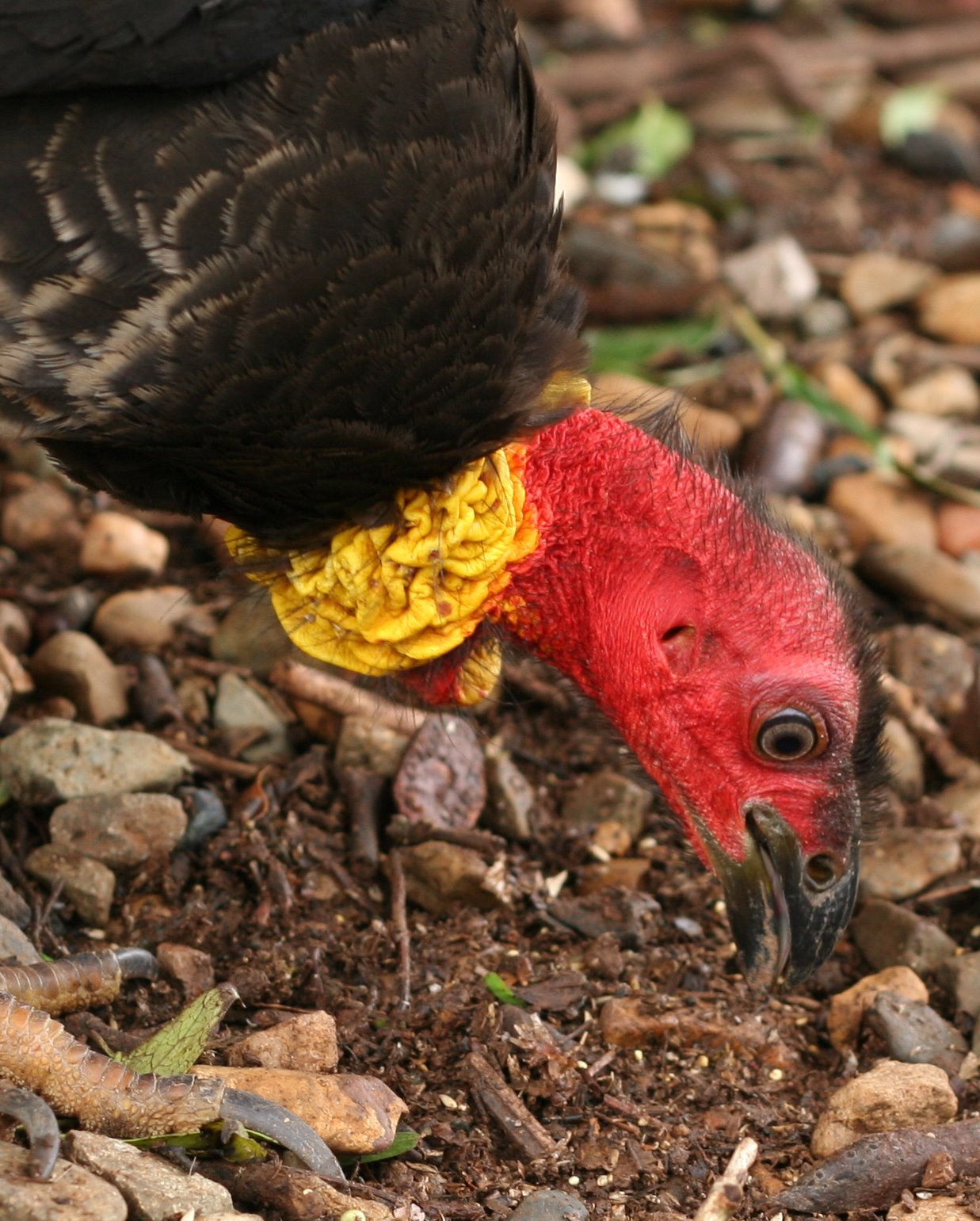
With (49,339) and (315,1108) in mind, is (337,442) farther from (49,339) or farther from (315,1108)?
(315,1108)

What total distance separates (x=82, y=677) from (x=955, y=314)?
12.4 ft

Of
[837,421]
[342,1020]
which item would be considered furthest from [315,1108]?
[837,421]

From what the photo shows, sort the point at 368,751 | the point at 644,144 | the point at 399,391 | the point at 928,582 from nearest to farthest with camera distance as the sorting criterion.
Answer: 1. the point at 399,391
2. the point at 368,751
3. the point at 928,582
4. the point at 644,144

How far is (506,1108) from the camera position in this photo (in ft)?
9.93

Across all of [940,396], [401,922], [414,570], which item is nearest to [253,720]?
[401,922]

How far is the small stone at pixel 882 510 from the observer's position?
5141mm

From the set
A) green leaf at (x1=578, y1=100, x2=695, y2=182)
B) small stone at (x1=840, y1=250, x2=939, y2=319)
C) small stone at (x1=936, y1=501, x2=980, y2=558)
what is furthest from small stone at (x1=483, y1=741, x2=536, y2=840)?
green leaf at (x1=578, y1=100, x2=695, y2=182)

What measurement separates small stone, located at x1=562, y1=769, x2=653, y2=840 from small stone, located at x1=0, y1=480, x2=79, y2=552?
65.9 inches

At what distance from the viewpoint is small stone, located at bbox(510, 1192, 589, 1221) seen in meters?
2.75

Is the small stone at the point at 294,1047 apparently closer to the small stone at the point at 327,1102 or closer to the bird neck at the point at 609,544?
the small stone at the point at 327,1102

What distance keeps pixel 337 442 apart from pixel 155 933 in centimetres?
117

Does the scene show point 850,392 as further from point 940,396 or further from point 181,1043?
point 181,1043

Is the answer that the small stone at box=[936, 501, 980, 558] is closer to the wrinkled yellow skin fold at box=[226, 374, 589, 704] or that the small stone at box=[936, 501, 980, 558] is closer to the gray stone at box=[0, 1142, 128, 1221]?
the wrinkled yellow skin fold at box=[226, 374, 589, 704]

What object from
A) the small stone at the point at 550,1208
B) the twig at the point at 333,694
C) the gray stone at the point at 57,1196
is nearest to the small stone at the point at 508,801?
the twig at the point at 333,694
